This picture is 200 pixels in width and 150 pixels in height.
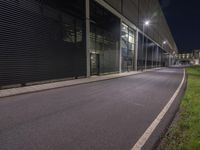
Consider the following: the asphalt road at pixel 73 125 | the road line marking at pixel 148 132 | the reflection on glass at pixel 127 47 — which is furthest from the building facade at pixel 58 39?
the road line marking at pixel 148 132

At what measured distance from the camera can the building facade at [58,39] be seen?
959 cm

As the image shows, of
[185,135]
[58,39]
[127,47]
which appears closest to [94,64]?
[58,39]

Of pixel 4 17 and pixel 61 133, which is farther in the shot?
pixel 4 17

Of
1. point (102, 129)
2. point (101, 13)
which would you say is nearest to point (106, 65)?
point (101, 13)

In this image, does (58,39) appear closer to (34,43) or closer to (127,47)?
(34,43)

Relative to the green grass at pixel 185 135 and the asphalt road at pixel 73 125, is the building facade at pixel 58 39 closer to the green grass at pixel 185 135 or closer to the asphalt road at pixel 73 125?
the asphalt road at pixel 73 125

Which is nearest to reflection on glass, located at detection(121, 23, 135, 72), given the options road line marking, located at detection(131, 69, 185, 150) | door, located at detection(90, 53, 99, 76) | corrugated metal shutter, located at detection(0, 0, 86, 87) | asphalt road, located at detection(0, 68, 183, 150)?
door, located at detection(90, 53, 99, 76)

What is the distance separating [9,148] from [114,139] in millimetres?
1975

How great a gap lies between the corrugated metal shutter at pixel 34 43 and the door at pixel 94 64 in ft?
10.8

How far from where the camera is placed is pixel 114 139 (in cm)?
335

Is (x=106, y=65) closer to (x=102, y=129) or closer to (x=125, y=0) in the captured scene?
(x=125, y=0)

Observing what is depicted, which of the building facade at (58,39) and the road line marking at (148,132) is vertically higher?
the building facade at (58,39)

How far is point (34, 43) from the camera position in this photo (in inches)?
430

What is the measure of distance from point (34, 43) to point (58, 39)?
2.50 metres
